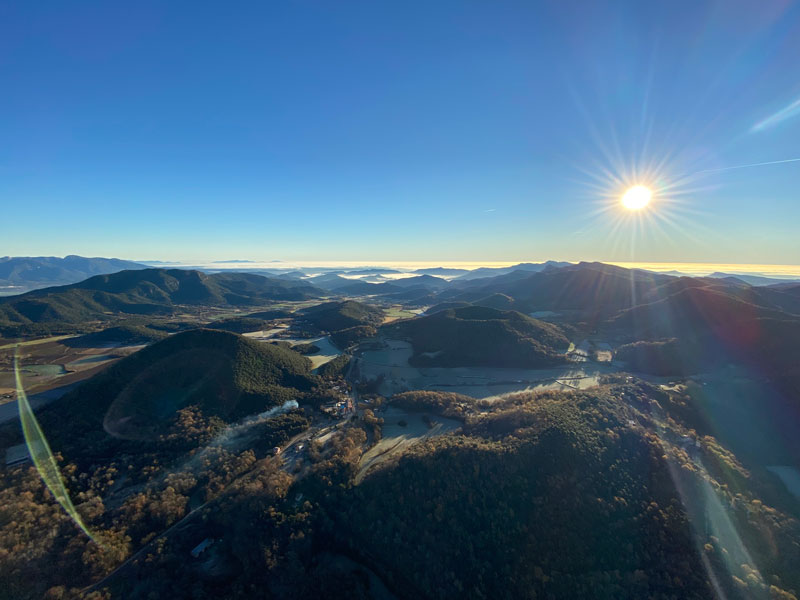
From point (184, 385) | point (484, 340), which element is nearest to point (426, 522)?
point (184, 385)

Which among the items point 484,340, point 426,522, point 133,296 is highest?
point 133,296

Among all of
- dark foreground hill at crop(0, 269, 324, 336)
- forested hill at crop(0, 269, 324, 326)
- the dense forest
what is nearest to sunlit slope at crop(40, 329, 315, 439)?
the dense forest

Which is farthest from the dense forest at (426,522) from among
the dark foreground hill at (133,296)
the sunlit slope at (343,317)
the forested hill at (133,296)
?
the dark foreground hill at (133,296)

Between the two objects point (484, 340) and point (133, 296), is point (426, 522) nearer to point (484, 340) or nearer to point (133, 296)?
point (484, 340)

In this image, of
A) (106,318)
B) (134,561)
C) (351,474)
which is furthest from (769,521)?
(106,318)

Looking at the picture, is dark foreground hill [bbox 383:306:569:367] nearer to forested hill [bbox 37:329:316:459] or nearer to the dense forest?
forested hill [bbox 37:329:316:459]

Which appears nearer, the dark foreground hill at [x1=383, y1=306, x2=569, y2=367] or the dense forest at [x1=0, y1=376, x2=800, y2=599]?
the dense forest at [x1=0, y1=376, x2=800, y2=599]

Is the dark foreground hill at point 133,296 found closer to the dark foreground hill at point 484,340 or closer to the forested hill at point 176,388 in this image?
the forested hill at point 176,388

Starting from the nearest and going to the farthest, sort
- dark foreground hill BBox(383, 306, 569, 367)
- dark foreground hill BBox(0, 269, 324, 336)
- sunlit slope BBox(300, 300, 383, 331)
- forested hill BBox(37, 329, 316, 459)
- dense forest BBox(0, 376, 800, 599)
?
dense forest BBox(0, 376, 800, 599) < forested hill BBox(37, 329, 316, 459) < dark foreground hill BBox(383, 306, 569, 367) < sunlit slope BBox(300, 300, 383, 331) < dark foreground hill BBox(0, 269, 324, 336)
